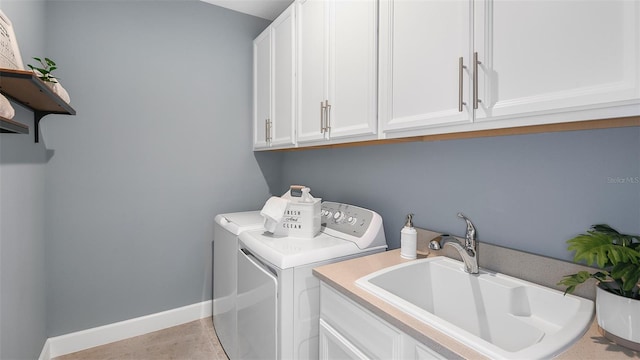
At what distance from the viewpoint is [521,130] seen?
3.34ft

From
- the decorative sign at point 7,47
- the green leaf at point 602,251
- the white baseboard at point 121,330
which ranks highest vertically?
the decorative sign at point 7,47

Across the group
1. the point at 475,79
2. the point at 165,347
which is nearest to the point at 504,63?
the point at 475,79

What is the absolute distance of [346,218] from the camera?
170 centimetres

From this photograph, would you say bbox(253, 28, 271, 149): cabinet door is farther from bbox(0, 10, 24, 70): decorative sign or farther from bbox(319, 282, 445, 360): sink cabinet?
bbox(319, 282, 445, 360): sink cabinet

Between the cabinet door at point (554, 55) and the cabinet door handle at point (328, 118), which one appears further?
the cabinet door handle at point (328, 118)

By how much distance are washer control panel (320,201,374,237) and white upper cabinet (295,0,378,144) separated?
0.42 meters

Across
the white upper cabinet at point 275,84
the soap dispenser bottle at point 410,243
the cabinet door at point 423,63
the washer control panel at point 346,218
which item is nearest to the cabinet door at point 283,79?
the white upper cabinet at point 275,84

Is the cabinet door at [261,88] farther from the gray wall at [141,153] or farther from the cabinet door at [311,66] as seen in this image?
the cabinet door at [311,66]

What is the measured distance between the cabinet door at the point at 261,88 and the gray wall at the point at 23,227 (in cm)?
132

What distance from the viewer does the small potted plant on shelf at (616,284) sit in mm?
674

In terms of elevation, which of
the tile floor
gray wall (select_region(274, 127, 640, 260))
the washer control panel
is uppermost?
gray wall (select_region(274, 127, 640, 260))

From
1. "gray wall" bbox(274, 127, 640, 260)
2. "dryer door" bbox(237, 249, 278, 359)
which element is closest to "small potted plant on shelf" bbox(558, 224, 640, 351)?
"gray wall" bbox(274, 127, 640, 260)

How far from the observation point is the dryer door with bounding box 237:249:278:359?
51.4 inches

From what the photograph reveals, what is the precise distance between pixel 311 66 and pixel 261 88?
782 mm
